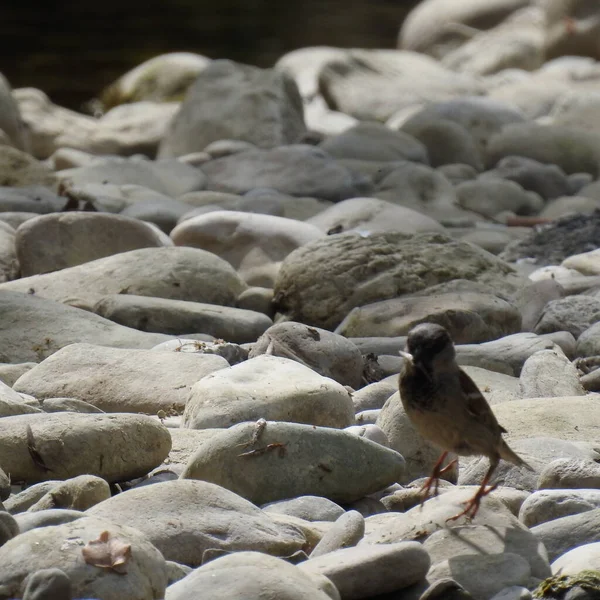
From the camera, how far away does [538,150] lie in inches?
453

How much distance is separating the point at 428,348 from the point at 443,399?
0.15 m

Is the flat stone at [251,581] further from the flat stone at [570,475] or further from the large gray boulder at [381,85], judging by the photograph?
the large gray boulder at [381,85]

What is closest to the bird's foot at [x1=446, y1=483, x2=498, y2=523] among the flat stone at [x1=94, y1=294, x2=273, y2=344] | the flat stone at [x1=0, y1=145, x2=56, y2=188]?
the flat stone at [x1=94, y1=294, x2=273, y2=344]

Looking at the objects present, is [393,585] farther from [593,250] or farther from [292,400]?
[593,250]

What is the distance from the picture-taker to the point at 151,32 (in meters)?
Answer: 24.6

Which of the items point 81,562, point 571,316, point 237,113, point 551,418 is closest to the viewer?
point 81,562

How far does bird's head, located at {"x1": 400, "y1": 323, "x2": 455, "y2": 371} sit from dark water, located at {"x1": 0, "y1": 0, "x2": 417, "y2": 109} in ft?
47.9

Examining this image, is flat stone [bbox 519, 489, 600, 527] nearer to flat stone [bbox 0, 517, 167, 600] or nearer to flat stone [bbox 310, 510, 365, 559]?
flat stone [bbox 310, 510, 365, 559]

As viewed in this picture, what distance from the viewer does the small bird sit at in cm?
337

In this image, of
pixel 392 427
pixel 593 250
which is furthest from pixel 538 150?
pixel 392 427

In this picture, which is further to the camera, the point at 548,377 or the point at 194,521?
the point at 548,377

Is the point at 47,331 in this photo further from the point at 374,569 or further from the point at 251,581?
the point at 251,581

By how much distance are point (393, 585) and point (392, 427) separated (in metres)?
1.31

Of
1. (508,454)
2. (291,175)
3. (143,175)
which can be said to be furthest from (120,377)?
(143,175)
